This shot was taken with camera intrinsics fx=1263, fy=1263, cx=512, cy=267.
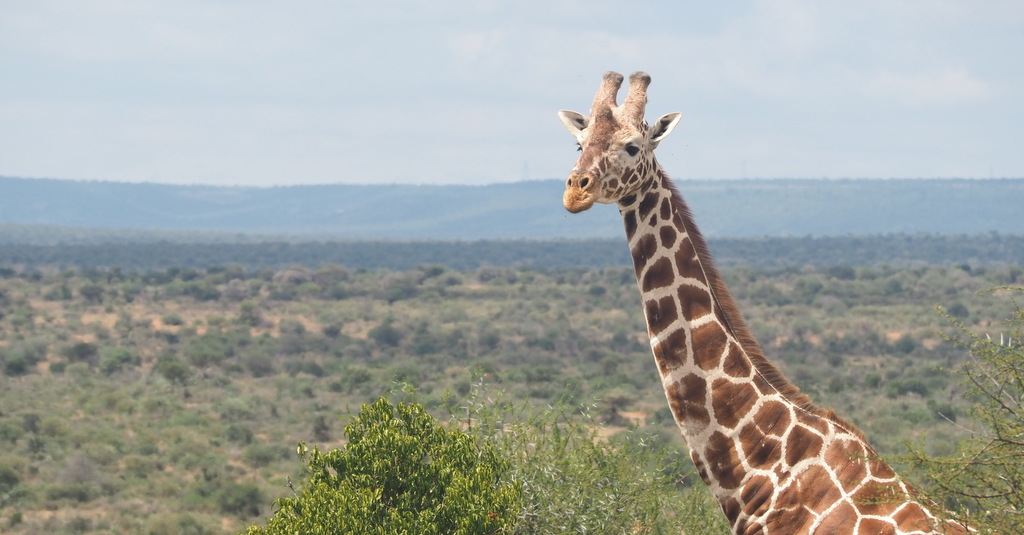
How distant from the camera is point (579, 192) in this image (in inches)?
261

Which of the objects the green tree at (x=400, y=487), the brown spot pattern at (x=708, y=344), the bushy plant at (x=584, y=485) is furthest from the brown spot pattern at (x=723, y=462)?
the bushy plant at (x=584, y=485)

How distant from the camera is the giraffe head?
671 centimetres

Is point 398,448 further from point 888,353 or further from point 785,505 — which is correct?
point 888,353

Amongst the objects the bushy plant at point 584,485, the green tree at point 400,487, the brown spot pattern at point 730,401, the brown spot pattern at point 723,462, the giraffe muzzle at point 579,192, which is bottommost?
the bushy plant at point 584,485

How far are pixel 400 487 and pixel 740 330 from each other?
278 cm

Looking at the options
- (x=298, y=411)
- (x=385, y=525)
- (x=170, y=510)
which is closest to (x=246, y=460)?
(x=170, y=510)

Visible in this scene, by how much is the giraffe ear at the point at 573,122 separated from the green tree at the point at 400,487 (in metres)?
2.47

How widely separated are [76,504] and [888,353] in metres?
33.7

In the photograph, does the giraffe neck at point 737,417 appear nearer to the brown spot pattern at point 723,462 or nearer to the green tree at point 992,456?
the brown spot pattern at point 723,462

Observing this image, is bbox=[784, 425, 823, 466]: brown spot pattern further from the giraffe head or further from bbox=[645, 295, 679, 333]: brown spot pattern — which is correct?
the giraffe head

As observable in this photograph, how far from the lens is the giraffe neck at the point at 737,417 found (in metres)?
6.56

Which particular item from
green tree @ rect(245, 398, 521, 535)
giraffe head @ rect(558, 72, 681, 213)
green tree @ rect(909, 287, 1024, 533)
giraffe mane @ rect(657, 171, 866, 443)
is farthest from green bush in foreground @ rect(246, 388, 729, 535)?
green tree @ rect(909, 287, 1024, 533)

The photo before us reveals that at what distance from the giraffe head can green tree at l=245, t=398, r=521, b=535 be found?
7.88 feet

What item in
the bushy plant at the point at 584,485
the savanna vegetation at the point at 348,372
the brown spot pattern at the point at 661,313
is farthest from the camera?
the savanna vegetation at the point at 348,372
